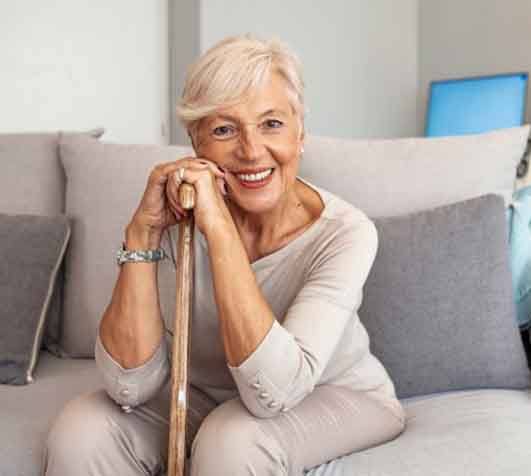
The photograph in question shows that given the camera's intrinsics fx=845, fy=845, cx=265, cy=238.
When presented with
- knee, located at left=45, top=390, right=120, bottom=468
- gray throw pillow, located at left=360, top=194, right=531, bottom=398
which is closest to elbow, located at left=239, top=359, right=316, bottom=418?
knee, located at left=45, top=390, right=120, bottom=468

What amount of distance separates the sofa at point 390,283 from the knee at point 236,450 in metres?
0.14

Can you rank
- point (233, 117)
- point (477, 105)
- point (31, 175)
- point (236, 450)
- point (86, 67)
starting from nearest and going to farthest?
point (236, 450), point (233, 117), point (31, 175), point (86, 67), point (477, 105)

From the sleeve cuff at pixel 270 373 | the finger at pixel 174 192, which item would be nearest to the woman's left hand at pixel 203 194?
the finger at pixel 174 192

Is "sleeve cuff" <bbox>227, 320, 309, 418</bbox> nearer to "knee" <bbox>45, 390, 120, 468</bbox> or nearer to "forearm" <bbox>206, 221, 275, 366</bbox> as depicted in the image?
"forearm" <bbox>206, 221, 275, 366</bbox>

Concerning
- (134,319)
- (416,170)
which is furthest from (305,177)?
(134,319)

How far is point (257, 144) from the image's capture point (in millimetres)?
1465

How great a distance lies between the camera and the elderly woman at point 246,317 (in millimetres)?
1288

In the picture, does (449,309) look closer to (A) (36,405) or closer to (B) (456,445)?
(B) (456,445)

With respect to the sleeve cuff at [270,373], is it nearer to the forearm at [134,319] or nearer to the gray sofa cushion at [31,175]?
the forearm at [134,319]

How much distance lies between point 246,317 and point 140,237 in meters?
0.30

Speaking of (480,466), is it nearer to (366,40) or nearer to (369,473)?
(369,473)

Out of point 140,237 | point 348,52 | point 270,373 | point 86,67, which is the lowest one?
point 270,373

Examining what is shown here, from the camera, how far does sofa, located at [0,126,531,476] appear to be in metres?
1.51

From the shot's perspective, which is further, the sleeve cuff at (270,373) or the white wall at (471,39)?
the white wall at (471,39)
